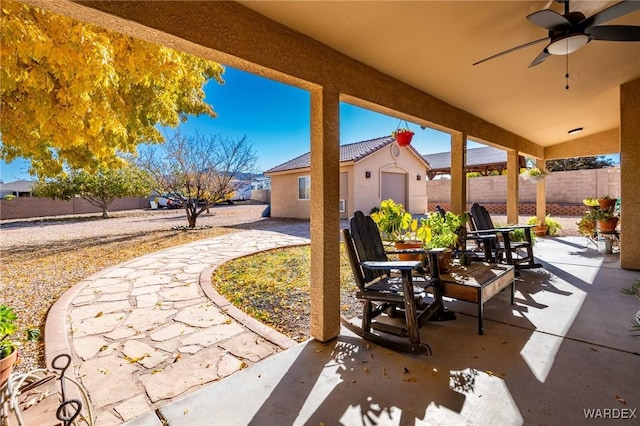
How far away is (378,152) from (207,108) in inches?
299

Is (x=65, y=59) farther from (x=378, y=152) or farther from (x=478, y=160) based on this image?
(x=478, y=160)

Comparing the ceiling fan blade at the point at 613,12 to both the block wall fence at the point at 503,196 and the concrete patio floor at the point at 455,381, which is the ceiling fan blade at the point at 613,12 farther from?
the block wall fence at the point at 503,196

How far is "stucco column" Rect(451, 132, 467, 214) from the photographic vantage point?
15.8 feet

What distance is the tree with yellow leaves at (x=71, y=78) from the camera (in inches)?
111

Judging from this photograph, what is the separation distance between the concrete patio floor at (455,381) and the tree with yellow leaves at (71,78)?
3.08 metres

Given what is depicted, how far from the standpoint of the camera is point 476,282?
2797mm

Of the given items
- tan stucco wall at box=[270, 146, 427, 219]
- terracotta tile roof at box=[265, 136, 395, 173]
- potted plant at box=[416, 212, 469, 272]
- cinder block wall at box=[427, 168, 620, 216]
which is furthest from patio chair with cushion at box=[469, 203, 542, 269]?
cinder block wall at box=[427, 168, 620, 216]

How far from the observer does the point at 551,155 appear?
865 centimetres

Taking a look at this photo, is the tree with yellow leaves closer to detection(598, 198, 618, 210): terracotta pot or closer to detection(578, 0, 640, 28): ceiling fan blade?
detection(578, 0, 640, 28): ceiling fan blade

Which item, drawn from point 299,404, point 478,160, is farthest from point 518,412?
point 478,160

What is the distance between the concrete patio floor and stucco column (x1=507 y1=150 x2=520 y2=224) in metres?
4.86

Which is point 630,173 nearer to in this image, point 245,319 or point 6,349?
point 245,319

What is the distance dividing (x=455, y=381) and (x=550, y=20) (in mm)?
2772

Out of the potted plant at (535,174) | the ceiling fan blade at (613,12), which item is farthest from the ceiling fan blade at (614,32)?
the potted plant at (535,174)
